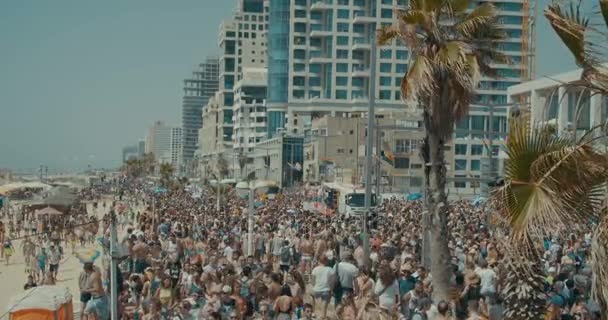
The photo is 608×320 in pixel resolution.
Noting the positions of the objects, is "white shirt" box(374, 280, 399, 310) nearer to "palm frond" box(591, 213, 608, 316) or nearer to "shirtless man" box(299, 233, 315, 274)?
"shirtless man" box(299, 233, 315, 274)

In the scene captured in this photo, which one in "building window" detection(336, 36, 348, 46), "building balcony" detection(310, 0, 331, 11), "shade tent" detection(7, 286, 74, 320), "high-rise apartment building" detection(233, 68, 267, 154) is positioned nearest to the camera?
"shade tent" detection(7, 286, 74, 320)

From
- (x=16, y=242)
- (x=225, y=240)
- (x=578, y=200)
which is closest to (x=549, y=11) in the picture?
(x=578, y=200)

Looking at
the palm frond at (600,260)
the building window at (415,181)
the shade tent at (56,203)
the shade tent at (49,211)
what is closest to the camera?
the palm frond at (600,260)

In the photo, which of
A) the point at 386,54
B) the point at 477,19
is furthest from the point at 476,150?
the point at 477,19

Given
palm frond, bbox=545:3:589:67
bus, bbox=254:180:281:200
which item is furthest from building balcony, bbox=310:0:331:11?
palm frond, bbox=545:3:589:67

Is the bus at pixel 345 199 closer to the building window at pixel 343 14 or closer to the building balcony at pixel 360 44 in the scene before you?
the building balcony at pixel 360 44

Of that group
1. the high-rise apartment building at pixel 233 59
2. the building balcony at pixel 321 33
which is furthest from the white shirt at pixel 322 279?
the high-rise apartment building at pixel 233 59

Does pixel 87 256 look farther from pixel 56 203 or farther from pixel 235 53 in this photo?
pixel 235 53
